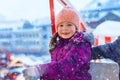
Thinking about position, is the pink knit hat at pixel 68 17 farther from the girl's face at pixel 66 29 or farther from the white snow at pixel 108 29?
the white snow at pixel 108 29

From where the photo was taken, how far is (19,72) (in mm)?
3162

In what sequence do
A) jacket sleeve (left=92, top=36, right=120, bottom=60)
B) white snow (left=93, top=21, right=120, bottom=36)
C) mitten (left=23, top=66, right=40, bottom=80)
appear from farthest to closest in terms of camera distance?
white snow (left=93, top=21, right=120, bottom=36) < jacket sleeve (left=92, top=36, right=120, bottom=60) < mitten (left=23, top=66, right=40, bottom=80)

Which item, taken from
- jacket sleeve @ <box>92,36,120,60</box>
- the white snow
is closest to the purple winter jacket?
jacket sleeve @ <box>92,36,120,60</box>

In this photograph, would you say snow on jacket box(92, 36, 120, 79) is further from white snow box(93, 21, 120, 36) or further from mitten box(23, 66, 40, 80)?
white snow box(93, 21, 120, 36)

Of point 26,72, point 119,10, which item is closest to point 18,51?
point 119,10

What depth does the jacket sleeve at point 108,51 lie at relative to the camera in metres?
2.10

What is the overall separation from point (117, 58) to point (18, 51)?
1.29m

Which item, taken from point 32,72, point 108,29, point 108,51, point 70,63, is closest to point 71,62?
point 70,63

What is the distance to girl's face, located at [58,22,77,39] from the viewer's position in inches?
77.7

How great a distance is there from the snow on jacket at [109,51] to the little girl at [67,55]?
0.68 ft

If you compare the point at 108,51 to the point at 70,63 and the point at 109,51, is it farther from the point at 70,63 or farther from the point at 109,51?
the point at 70,63

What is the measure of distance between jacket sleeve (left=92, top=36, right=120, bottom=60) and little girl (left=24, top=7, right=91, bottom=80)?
8.1 inches

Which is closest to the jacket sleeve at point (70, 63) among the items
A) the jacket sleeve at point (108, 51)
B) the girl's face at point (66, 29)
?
the girl's face at point (66, 29)

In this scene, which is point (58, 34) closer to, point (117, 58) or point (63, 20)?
point (63, 20)
